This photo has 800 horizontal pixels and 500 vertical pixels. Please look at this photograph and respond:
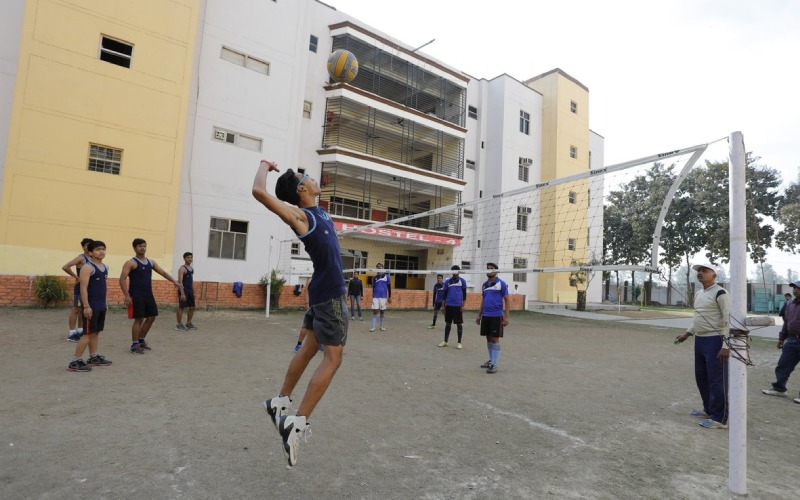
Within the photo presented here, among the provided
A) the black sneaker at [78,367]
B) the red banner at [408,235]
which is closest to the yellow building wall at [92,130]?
the red banner at [408,235]

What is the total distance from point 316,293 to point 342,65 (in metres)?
19.5

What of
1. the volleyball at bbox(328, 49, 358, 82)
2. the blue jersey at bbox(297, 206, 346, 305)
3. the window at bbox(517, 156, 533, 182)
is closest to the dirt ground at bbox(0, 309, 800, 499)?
the blue jersey at bbox(297, 206, 346, 305)

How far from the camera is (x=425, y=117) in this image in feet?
82.4

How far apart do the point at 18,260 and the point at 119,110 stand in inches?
232

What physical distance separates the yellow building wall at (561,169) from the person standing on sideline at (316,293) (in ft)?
88.1

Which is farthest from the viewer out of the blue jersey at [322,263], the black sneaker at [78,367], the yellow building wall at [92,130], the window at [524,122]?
the window at [524,122]

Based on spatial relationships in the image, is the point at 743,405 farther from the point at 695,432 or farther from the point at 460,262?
the point at 460,262

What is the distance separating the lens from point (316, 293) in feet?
11.0

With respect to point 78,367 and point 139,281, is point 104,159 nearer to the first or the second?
point 139,281

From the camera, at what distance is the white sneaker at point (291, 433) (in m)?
2.88

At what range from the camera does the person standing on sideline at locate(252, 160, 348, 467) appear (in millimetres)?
3146

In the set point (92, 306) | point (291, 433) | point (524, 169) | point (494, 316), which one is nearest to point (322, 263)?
point (291, 433)

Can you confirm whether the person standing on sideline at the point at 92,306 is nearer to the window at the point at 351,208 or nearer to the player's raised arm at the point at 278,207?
the player's raised arm at the point at 278,207

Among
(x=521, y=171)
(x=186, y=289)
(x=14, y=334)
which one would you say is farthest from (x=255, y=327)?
(x=521, y=171)
